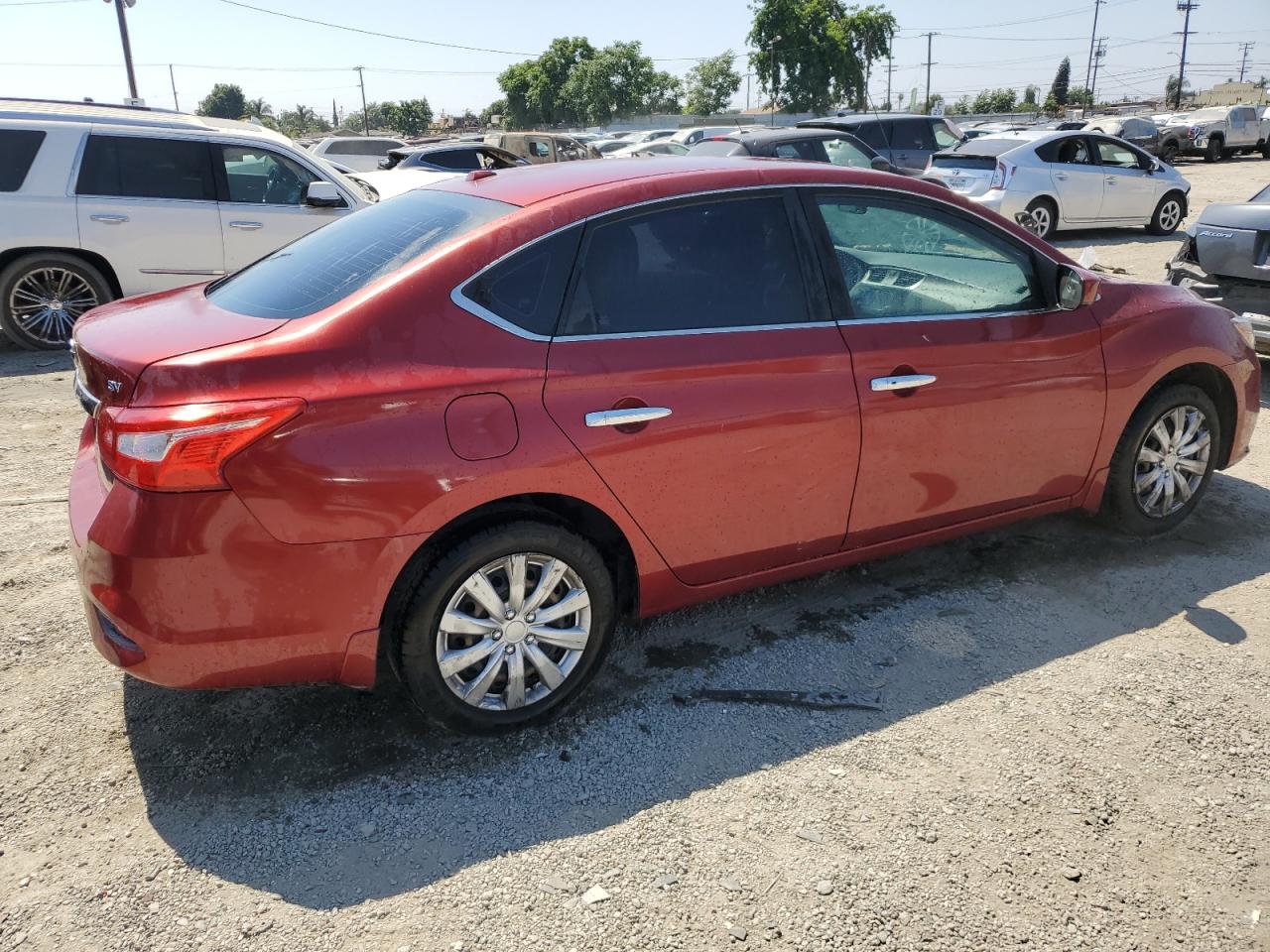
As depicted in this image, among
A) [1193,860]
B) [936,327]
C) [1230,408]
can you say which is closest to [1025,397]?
[936,327]

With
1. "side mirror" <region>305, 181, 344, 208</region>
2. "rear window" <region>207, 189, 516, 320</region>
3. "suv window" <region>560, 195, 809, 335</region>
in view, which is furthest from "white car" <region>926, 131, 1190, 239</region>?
"rear window" <region>207, 189, 516, 320</region>

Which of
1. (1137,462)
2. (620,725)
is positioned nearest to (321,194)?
(620,725)

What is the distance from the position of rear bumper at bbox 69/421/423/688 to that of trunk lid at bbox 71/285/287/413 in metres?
0.27

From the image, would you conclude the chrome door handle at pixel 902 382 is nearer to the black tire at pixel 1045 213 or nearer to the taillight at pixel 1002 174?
the taillight at pixel 1002 174

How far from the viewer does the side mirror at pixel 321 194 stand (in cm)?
798

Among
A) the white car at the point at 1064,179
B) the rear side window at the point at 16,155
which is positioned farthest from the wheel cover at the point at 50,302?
the white car at the point at 1064,179

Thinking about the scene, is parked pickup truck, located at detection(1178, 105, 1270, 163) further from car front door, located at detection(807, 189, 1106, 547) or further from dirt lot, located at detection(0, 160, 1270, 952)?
dirt lot, located at detection(0, 160, 1270, 952)

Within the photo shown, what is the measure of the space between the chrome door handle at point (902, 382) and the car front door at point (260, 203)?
616cm

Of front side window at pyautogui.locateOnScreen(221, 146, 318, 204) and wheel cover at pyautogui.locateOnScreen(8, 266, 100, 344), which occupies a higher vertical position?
front side window at pyautogui.locateOnScreen(221, 146, 318, 204)

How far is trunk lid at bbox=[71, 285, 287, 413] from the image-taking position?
270cm

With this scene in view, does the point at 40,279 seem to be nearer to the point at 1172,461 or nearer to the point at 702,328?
the point at 702,328

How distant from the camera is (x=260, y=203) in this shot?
848 cm

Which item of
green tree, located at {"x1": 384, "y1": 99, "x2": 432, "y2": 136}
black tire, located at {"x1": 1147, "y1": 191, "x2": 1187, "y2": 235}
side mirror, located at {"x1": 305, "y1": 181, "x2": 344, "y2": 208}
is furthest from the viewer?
green tree, located at {"x1": 384, "y1": 99, "x2": 432, "y2": 136}

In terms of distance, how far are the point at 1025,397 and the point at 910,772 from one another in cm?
165
